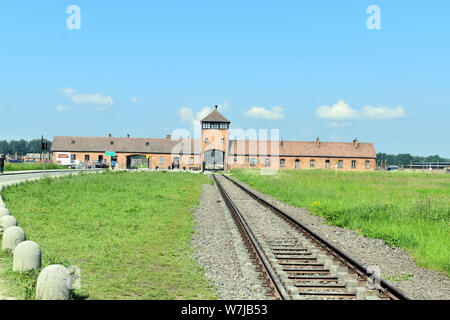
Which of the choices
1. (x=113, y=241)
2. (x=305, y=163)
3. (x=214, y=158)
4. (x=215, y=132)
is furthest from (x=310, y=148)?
(x=113, y=241)

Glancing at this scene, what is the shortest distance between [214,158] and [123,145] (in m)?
18.9

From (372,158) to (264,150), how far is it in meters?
21.8

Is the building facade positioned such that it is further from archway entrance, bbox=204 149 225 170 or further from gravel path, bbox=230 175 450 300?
gravel path, bbox=230 175 450 300

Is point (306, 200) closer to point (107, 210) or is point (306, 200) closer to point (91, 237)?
point (107, 210)

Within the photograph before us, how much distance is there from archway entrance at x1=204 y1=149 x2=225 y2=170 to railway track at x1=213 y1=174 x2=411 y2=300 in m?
62.5

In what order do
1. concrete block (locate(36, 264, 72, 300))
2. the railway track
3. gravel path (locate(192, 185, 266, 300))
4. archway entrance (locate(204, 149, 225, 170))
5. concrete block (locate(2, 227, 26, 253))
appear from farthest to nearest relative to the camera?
archway entrance (locate(204, 149, 225, 170)) → concrete block (locate(2, 227, 26, 253)) → gravel path (locate(192, 185, 266, 300)) → the railway track → concrete block (locate(36, 264, 72, 300))

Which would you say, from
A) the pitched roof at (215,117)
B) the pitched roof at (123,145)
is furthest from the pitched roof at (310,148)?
the pitched roof at (123,145)

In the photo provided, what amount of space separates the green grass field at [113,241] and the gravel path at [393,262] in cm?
359

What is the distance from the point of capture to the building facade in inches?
3076

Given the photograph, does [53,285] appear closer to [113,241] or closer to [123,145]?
[113,241]

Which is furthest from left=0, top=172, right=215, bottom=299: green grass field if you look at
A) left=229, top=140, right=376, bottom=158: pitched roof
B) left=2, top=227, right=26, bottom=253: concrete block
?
left=229, top=140, right=376, bottom=158: pitched roof

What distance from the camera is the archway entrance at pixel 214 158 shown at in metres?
75.6

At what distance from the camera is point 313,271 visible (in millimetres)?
7934

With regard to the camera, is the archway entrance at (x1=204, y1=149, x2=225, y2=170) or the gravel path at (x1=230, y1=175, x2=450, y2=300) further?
the archway entrance at (x1=204, y1=149, x2=225, y2=170)
